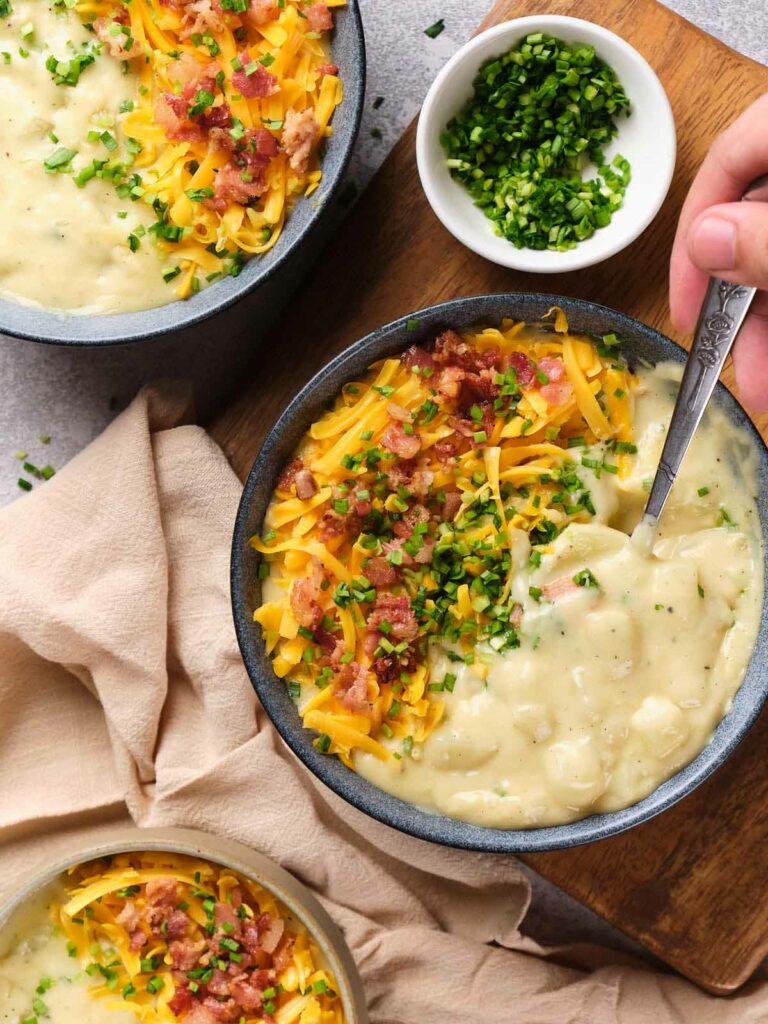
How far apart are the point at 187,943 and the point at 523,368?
1705 mm

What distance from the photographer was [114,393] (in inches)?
131

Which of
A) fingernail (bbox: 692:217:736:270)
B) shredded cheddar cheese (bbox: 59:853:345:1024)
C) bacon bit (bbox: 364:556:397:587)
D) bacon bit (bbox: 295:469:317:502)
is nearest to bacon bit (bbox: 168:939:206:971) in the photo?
shredded cheddar cheese (bbox: 59:853:345:1024)

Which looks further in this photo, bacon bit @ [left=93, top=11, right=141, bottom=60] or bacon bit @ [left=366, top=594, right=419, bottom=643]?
bacon bit @ [left=93, top=11, right=141, bottom=60]

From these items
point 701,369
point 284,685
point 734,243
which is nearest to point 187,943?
point 284,685

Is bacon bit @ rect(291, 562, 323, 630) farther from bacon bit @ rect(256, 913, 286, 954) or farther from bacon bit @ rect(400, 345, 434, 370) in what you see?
bacon bit @ rect(256, 913, 286, 954)

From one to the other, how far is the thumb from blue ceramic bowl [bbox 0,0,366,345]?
96 cm

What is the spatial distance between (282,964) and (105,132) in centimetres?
216

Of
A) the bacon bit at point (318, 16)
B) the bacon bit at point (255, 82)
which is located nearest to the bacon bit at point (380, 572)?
the bacon bit at point (255, 82)

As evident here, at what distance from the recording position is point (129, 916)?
115 inches

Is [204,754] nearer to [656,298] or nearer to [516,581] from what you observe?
[516,581]

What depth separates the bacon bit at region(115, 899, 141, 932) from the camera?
9.59ft

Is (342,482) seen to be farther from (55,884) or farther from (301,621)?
(55,884)

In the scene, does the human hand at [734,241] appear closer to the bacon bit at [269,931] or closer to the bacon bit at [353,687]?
the bacon bit at [353,687]

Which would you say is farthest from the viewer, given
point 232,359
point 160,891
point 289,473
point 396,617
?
point 232,359
